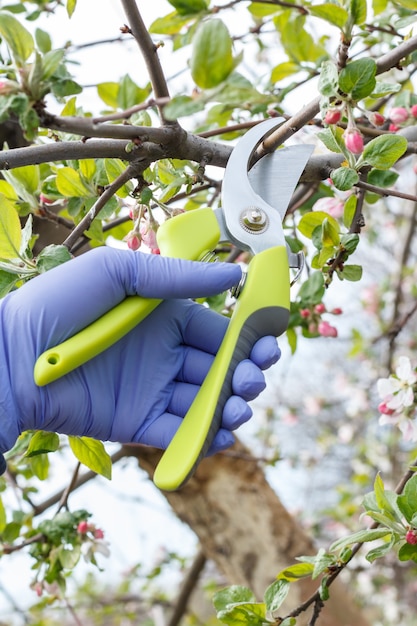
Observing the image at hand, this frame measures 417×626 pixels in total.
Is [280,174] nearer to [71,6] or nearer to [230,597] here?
[71,6]

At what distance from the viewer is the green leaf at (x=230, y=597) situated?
3.41 feet

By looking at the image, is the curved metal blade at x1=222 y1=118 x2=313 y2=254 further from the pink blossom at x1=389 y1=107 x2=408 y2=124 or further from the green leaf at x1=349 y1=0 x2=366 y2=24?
the pink blossom at x1=389 y1=107 x2=408 y2=124

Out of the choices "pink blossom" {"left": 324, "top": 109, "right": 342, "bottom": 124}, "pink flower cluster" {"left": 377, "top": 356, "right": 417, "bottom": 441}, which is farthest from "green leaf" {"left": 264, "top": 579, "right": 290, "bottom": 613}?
"pink blossom" {"left": 324, "top": 109, "right": 342, "bottom": 124}

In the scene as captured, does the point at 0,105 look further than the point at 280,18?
No

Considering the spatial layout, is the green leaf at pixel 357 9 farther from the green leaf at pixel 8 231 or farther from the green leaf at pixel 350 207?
the green leaf at pixel 8 231

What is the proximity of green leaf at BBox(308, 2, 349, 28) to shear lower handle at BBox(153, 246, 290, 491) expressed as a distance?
32 centimetres

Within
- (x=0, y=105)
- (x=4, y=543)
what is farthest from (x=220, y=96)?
(x=4, y=543)

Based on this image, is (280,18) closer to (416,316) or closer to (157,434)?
(157,434)

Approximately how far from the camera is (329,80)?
93 centimetres

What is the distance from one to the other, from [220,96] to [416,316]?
4.45m

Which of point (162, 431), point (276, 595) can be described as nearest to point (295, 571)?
point (276, 595)

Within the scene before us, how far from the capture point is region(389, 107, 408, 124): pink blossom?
4.30ft

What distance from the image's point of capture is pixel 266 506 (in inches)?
77.0

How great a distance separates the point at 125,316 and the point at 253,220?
214 mm
